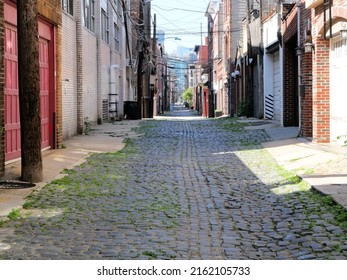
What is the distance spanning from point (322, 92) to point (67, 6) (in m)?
9.07

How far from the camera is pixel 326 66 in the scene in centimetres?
1466

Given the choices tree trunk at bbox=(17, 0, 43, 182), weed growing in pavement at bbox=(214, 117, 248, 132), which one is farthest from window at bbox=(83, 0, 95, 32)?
tree trunk at bbox=(17, 0, 43, 182)

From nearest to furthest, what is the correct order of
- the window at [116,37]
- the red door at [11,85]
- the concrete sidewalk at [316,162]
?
the concrete sidewalk at [316,162]
the red door at [11,85]
the window at [116,37]

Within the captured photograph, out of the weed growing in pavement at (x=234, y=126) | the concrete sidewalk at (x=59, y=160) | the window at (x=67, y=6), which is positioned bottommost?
the concrete sidewalk at (x=59, y=160)

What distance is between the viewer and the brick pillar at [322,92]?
14.7 meters

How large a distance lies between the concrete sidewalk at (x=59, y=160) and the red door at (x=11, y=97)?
0.35 meters

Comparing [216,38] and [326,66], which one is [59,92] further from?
[216,38]

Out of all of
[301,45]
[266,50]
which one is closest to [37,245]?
[301,45]

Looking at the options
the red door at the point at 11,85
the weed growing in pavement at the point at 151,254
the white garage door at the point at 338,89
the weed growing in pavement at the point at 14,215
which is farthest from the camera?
the white garage door at the point at 338,89

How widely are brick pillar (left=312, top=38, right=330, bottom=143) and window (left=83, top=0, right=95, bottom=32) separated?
11.5 metres

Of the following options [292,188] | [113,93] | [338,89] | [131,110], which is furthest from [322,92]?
[131,110]

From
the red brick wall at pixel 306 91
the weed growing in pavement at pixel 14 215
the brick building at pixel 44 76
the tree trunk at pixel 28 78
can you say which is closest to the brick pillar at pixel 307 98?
the red brick wall at pixel 306 91

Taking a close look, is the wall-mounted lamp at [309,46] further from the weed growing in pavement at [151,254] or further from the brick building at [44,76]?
the weed growing in pavement at [151,254]

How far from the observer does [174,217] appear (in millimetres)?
7500
